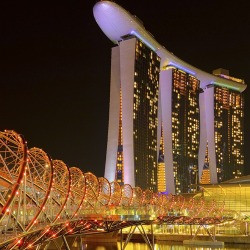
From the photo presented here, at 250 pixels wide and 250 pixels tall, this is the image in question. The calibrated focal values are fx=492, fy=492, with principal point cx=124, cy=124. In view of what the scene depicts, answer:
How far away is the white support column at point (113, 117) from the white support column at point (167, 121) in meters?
26.4

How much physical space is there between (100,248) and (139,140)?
168 ft

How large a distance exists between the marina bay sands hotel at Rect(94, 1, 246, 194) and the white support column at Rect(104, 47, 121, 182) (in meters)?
0.23

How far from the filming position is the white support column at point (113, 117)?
113 meters

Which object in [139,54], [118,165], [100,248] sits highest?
[139,54]

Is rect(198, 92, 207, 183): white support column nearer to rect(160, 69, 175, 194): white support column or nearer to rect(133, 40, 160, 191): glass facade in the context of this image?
rect(160, 69, 175, 194): white support column

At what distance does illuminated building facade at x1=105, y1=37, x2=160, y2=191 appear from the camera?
371 ft

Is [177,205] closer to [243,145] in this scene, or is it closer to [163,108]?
[163,108]

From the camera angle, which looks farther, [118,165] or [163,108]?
[163,108]

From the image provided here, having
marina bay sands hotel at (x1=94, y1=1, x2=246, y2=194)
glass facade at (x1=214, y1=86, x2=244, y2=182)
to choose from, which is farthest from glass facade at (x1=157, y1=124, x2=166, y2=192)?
glass facade at (x1=214, y1=86, x2=244, y2=182)

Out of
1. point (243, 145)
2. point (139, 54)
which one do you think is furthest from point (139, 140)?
point (243, 145)

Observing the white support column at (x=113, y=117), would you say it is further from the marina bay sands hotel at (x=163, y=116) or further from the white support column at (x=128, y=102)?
the white support column at (x=128, y=102)

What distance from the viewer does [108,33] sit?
117312mm

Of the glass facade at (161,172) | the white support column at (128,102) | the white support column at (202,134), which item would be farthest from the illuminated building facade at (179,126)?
the white support column at (128,102)

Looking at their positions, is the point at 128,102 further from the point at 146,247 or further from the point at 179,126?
the point at 146,247
